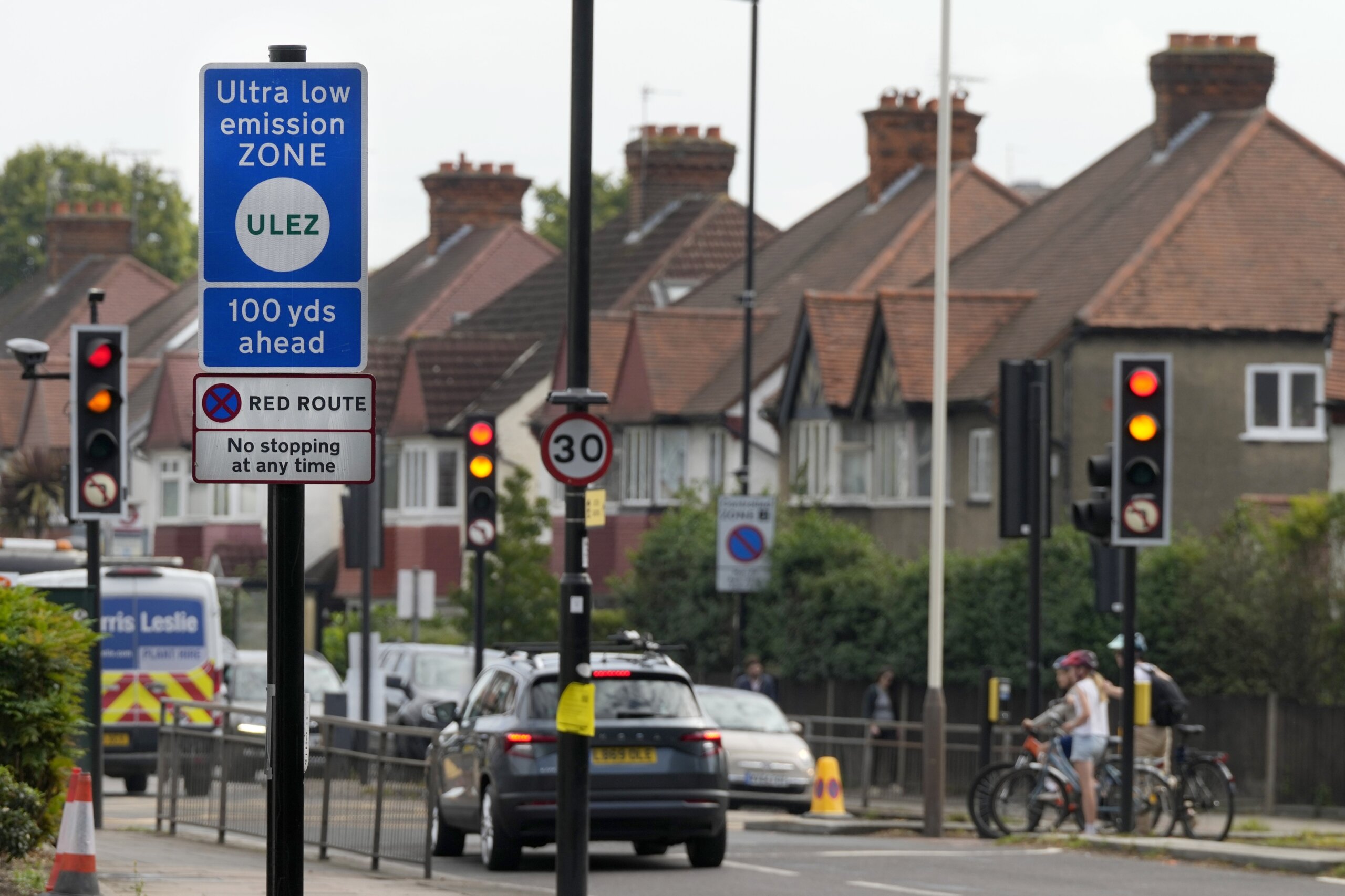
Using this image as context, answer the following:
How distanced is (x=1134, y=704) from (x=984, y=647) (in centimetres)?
1310

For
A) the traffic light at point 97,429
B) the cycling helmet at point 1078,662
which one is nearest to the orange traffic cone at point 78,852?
the traffic light at point 97,429

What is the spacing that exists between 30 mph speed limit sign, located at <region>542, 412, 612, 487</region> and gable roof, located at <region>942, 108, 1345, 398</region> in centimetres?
2920

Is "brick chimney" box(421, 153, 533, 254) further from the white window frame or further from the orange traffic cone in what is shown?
the orange traffic cone

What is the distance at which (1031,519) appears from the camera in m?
23.1

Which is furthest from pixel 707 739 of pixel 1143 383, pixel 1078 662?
pixel 1078 662

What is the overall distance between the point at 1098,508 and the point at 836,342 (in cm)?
2785

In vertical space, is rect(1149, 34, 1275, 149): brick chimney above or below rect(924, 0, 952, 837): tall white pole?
above

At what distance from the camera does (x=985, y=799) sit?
2228 centimetres

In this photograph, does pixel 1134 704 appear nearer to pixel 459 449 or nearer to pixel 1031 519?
pixel 1031 519

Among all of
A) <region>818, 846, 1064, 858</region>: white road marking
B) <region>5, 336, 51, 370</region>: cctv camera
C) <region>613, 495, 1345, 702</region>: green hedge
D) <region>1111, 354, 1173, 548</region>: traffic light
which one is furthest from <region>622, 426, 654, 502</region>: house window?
<region>1111, 354, 1173, 548</region>: traffic light

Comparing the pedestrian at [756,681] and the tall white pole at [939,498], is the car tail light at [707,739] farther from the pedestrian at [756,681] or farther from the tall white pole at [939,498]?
the pedestrian at [756,681]

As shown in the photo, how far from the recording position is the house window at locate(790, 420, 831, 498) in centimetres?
4850

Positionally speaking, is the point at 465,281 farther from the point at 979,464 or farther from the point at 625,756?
the point at 625,756

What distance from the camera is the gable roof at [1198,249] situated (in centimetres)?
4300
